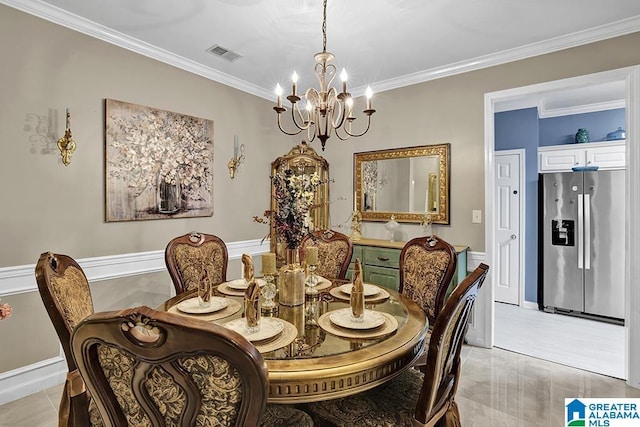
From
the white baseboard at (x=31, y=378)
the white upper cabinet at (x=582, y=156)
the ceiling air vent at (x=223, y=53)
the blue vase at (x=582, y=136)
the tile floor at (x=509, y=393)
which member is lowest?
the tile floor at (x=509, y=393)

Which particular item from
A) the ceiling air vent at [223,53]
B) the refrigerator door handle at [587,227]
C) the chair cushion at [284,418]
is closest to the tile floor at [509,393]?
the chair cushion at [284,418]

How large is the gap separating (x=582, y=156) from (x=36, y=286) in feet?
18.9

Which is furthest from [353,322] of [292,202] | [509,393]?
[509,393]

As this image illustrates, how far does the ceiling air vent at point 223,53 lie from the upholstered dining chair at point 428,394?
270 cm

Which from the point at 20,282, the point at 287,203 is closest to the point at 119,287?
the point at 20,282

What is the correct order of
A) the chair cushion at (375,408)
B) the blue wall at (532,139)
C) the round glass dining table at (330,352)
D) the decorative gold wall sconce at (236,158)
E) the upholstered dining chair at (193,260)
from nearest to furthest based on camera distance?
the round glass dining table at (330,352) → the chair cushion at (375,408) → the upholstered dining chair at (193,260) → the decorative gold wall sconce at (236,158) → the blue wall at (532,139)

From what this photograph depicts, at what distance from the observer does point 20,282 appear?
91.0 inches

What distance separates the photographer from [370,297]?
206cm

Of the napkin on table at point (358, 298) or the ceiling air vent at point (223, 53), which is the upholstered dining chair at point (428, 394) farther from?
the ceiling air vent at point (223, 53)

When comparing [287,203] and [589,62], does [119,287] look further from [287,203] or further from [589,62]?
[589,62]

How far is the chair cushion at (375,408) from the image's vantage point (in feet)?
4.57

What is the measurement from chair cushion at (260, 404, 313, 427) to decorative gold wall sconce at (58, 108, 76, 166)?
7.54ft

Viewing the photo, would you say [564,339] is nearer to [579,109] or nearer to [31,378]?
[579,109]

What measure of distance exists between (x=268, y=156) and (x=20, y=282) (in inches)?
101
